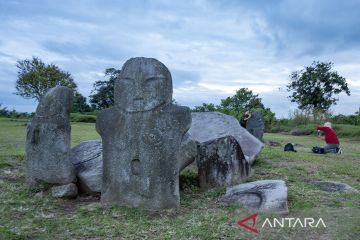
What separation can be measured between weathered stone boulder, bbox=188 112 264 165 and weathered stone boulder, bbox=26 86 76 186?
11.7 feet

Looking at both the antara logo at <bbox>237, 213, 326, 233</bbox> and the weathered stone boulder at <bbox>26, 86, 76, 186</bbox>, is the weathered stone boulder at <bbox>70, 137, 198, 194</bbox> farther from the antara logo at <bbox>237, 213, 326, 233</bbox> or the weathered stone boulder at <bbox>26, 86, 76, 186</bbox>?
the antara logo at <bbox>237, 213, 326, 233</bbox>

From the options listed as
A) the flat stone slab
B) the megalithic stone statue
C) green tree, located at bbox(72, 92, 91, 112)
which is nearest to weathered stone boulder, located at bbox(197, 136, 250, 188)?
the megalithic stone statue

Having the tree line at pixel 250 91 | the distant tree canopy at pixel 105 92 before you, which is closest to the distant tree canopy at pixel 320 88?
the tree line at pixel 250 91

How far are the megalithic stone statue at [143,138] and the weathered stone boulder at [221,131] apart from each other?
11.5 feet

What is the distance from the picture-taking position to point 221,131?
10523 millimetres

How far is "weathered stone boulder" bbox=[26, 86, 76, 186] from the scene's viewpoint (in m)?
7.38

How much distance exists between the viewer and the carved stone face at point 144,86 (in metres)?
→ 6.58

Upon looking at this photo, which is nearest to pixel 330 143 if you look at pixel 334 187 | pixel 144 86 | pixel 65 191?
pixel 334 187

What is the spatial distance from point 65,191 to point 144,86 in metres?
2.38

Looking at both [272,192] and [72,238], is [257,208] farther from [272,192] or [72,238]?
[72,238]

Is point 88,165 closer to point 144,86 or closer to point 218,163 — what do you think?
point 144,86

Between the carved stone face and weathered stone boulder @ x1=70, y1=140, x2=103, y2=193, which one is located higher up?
the carved stone face

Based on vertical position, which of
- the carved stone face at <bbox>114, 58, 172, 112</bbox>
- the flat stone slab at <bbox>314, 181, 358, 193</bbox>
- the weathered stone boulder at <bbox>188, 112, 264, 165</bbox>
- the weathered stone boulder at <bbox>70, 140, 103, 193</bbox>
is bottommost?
the flat stone slab at <bbox>314, 181, 358, 193</bbox>

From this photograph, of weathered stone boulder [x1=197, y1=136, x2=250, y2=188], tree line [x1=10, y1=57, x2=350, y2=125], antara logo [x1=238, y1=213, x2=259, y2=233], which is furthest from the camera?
tree line [x1=10, y1=57, x2=350, y2=125]
